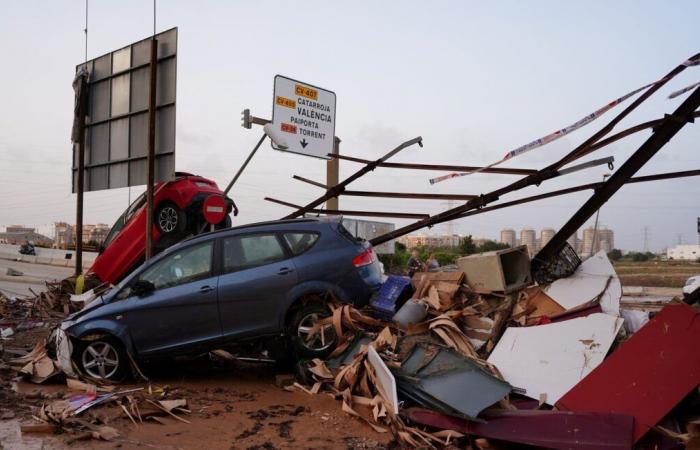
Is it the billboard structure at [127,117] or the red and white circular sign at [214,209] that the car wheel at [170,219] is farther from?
the red and white circular sign at [214,209]

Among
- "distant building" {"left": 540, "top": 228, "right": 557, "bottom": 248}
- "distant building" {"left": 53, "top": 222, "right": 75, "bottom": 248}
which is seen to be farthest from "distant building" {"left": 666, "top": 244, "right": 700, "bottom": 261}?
"distant building" {"left": 53, "top": 222, "right": 75, "bottom": 248}

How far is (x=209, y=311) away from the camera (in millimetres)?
7191

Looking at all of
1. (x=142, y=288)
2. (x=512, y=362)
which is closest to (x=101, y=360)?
(x=142, y=288)

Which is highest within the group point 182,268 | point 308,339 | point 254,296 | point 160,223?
point 160,223

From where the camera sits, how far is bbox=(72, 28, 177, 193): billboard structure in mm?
11305

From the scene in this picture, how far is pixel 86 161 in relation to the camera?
1431 centimetres

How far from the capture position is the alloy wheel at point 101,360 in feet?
23.5

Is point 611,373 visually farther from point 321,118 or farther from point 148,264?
point 321,118

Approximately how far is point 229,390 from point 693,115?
19.9ft

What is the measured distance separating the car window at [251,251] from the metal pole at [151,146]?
3.70m

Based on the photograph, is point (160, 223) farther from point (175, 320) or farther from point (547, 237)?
point (547, 237)

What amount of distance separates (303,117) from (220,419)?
6846mm

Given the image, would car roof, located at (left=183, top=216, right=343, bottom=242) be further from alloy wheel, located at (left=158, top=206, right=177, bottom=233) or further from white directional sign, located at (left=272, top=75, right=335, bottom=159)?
alloy wheel, located at (left=158, top=206, right=177, bottom=233)

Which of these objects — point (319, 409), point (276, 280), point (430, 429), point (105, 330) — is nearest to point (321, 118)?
point (276, 280)
